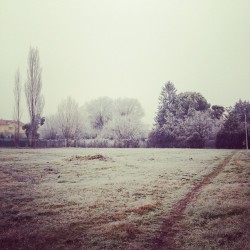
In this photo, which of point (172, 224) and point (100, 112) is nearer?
point (172, 224)

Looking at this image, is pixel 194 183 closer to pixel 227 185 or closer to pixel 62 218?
pixel 227 185

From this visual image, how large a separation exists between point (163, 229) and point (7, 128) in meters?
73.3

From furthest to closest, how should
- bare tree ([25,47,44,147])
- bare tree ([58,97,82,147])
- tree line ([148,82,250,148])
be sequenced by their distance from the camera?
bare tree ([58,97,82,147]), tree line ([148,82,250,148]), bare tree ([25,47,44,147])

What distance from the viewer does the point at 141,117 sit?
2552 inches

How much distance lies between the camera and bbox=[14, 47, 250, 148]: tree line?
3562cm

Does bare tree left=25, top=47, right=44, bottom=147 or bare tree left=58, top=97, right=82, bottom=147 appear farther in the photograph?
bare tree left=58, top=97, right=82, bottom=147

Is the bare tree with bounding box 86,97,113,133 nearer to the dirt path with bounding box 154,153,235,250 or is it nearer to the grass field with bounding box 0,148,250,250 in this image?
the grass field with bounding box 0,148,250,250

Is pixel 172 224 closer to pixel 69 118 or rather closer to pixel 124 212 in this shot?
pixel 124 212

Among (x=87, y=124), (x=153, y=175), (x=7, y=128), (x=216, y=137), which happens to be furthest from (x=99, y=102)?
(x=153, y=175)

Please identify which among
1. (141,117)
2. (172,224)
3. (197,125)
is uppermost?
(141,117)

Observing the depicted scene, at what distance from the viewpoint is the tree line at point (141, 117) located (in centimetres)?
3562

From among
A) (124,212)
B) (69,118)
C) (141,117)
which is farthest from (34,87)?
(141,117)

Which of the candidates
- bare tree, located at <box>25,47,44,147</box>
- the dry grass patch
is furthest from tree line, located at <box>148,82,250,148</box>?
the dry grass patch

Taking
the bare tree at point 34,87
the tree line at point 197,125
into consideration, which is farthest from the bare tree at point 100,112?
the bare tree at point 34,87
